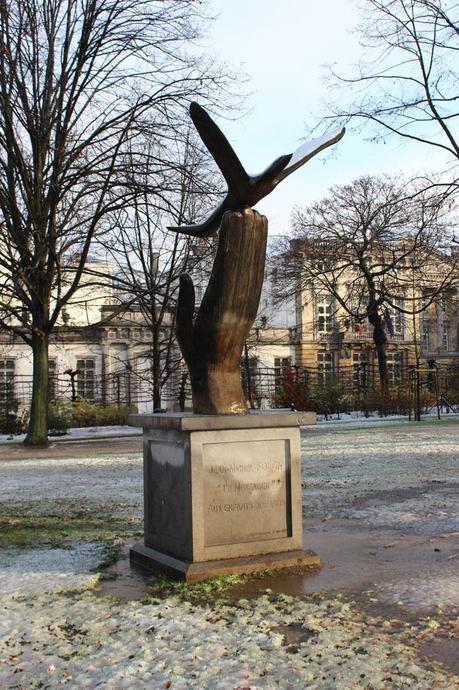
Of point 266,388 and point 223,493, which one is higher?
point 266,388

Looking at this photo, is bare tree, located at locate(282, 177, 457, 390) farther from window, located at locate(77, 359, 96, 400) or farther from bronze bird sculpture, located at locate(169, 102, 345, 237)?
bronze bird sculpture, located at locate(169, 102, 345, 237)

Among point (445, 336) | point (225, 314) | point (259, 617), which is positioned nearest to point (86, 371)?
point (445, 336)

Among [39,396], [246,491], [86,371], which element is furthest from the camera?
[86,371]

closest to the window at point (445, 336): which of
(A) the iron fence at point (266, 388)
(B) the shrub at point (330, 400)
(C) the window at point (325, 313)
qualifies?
(C) the window at point (325, 313)

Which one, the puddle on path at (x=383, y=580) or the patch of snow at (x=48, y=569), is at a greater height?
the patch of snow at (x=48, y=569)

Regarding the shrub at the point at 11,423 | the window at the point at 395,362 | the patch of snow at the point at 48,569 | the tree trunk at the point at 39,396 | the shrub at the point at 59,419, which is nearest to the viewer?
the patch of snow at the point at 48,569

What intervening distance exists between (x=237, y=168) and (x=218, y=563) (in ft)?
9.73

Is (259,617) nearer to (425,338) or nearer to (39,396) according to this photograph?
(39,396)

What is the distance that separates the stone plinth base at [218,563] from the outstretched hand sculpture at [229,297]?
45.1 inches

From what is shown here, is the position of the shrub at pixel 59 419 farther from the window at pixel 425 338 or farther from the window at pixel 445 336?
the window at pixel 445 336

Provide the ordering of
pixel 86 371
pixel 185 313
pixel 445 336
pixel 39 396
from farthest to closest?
pixel 445 336 → pixel 86 371 → pixel 39 396 → pixel 185 313

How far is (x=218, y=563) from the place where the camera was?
210 inches

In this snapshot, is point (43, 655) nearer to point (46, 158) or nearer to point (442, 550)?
point (442, 550)

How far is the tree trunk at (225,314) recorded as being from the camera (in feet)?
18.8
